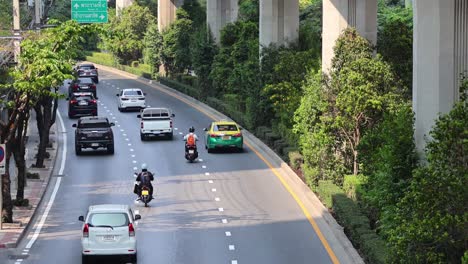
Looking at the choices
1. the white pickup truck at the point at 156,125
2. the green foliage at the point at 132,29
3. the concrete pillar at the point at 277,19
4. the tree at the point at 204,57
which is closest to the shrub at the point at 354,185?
the white pickup truck at the point at 156,125

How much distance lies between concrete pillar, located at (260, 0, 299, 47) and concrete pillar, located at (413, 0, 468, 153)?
31.6 m

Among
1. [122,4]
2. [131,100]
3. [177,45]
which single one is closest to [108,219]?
[131,100]

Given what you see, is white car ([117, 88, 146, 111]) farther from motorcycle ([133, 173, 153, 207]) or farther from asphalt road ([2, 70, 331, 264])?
motorcycle ([133, 173, 153, 207])

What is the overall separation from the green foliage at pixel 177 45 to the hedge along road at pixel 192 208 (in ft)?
107

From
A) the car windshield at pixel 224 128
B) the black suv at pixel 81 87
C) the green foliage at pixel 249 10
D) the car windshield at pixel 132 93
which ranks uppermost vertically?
the green foliage at pixel 249 10

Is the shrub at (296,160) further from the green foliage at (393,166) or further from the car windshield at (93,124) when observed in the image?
the green foliage at (393,166)

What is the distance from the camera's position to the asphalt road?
108 feet

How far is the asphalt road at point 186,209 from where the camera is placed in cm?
3288

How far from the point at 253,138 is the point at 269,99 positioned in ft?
10.0

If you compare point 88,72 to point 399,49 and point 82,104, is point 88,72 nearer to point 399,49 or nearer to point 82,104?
point 82,104

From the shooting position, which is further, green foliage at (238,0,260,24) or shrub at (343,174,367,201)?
green foliage at (238,0,260,24)

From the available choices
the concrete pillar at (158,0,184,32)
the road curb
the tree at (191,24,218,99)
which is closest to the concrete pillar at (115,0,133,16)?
the concrete pillar at (158,0,184,32)

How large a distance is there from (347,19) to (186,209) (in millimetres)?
11133

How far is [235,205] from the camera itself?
41.2 metres
